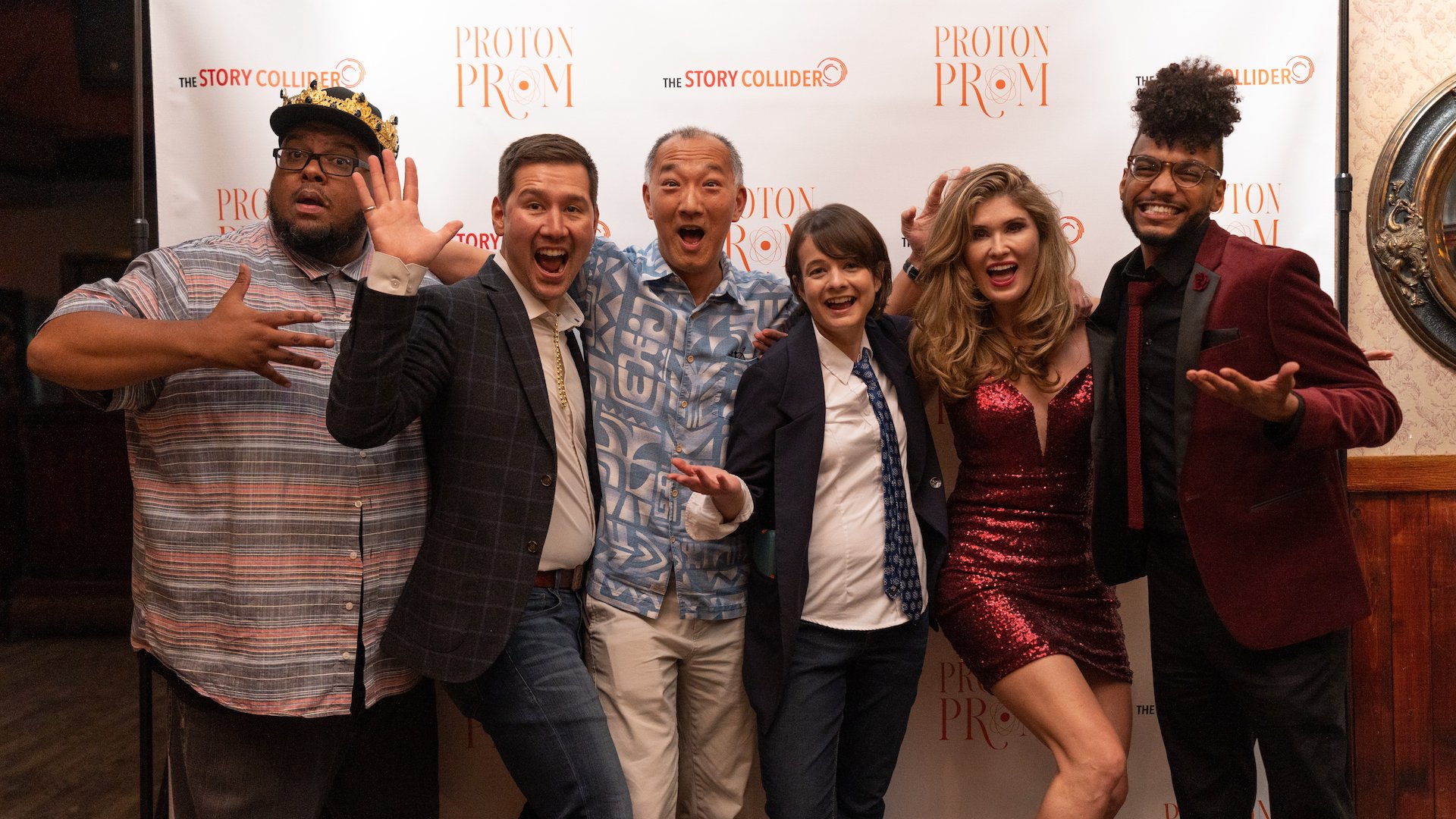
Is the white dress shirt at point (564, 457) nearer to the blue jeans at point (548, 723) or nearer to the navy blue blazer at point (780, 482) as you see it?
the blue jeans at point (548, 723)

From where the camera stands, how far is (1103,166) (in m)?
2.82

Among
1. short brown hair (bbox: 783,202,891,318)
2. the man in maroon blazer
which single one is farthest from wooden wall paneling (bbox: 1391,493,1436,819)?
short brown hair (bbox: 783,202,891,318)

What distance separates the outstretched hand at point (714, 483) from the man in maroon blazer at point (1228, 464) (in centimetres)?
89

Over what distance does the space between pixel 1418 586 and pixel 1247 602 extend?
4.28 ft

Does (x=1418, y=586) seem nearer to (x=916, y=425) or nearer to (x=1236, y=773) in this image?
(x=1236, y=773)

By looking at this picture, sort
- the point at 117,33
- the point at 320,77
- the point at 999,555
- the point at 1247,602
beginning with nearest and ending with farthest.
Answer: the point at 1247,602 < the point at 999,555 < the point at 320,77 < the point at 117,33

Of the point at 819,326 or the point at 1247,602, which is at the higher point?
the point at 819,326

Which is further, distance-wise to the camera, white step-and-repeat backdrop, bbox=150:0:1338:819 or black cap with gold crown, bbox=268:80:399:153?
white step-and-repeat backdrop, bbox=150:0:1338:819

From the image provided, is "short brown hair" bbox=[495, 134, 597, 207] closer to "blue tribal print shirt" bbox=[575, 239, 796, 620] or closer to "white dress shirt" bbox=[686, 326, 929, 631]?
"blue tribal print shirt" bbox=[575, 239, 796, 620]

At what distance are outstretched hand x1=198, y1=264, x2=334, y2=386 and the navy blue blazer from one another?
947 mm

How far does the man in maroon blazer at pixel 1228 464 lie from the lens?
1.95 meters

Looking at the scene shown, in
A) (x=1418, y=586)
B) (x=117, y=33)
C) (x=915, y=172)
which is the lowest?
(x=1418, y=586)

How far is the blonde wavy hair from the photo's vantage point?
2.25 metres

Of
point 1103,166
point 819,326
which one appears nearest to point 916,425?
point 819,326
